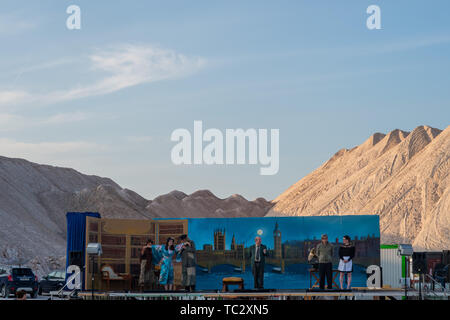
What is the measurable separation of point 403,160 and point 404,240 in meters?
19.0

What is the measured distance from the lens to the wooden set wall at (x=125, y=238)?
27.7 meters

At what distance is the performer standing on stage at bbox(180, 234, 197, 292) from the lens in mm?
24547

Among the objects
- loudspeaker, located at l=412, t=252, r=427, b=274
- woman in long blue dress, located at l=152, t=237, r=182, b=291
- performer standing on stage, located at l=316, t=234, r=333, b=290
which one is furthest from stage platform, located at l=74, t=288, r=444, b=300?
woman in long blue dress, located at l=152, t=237, r=182, b=291

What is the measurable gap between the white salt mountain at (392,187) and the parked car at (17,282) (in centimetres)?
4800

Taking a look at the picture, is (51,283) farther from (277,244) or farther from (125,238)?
(277,244)

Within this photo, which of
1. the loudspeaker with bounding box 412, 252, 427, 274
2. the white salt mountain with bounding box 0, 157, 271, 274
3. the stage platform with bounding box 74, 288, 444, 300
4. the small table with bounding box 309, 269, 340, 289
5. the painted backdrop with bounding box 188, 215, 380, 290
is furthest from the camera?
the white salt mountain with bounding box 0, 157, 271, 274

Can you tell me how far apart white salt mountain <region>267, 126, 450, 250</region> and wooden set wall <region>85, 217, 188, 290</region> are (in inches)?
1904

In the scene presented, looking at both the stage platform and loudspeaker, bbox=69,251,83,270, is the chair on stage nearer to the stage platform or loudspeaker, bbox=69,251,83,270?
loudspeaker, bbox=69,251,83,270

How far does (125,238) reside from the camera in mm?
28625

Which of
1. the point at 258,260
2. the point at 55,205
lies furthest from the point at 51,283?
the point at 55,205

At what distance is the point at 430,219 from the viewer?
256 feet

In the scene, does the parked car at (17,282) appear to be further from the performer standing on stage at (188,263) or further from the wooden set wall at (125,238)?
the performer standing on stage at (188,263)
